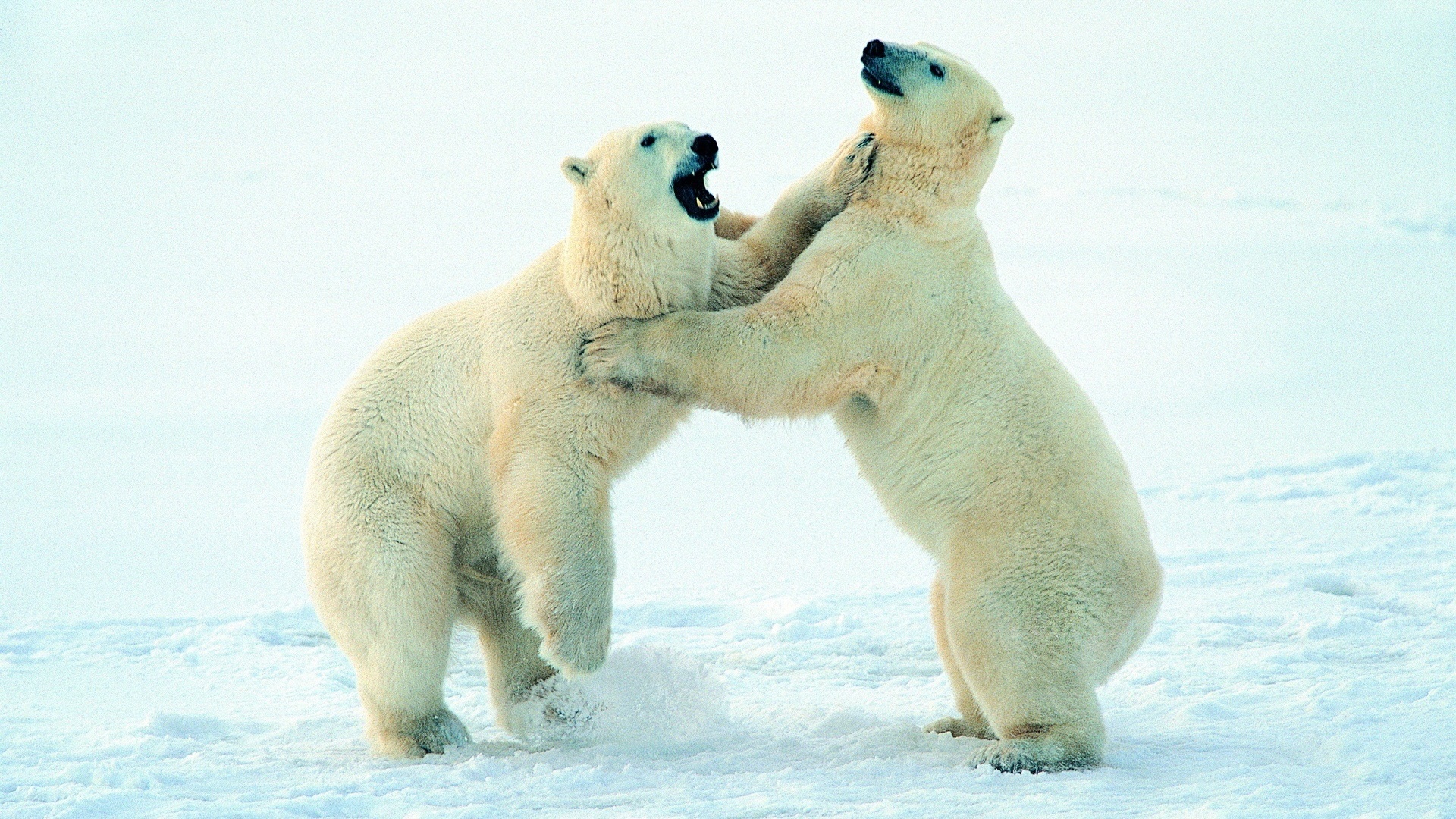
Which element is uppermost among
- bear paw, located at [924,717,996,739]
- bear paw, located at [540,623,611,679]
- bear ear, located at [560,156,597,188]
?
bear ear, located at [560,156,597,188]

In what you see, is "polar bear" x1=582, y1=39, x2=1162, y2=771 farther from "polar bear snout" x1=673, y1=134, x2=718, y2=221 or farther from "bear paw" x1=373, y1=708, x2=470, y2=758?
"bear paw" x1=373, y1=708, x2=470, y2=758

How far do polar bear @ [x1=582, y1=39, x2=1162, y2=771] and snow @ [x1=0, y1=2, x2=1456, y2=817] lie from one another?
0.24 meters

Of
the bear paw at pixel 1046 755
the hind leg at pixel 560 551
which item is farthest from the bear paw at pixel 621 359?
the bear paw at pixel 1046 755

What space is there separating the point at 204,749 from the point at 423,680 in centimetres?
64

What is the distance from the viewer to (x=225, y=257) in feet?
43.2

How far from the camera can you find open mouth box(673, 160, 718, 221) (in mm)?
3600

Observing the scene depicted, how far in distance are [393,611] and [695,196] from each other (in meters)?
1.43

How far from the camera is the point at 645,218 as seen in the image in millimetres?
3604

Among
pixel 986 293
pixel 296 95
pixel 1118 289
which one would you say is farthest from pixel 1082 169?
pixel 986 293

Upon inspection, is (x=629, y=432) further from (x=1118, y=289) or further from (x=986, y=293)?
(x=1118, y=289)

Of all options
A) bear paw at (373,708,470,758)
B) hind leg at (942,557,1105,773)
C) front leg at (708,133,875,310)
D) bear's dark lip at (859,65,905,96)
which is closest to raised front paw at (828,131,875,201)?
front leg at (708,133,875,310)

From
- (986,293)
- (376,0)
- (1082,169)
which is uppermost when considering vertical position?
(376,0)

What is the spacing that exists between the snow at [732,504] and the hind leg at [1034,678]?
100mm

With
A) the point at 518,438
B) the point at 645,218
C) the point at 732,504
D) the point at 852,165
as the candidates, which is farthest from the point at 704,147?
the point at 732,504
